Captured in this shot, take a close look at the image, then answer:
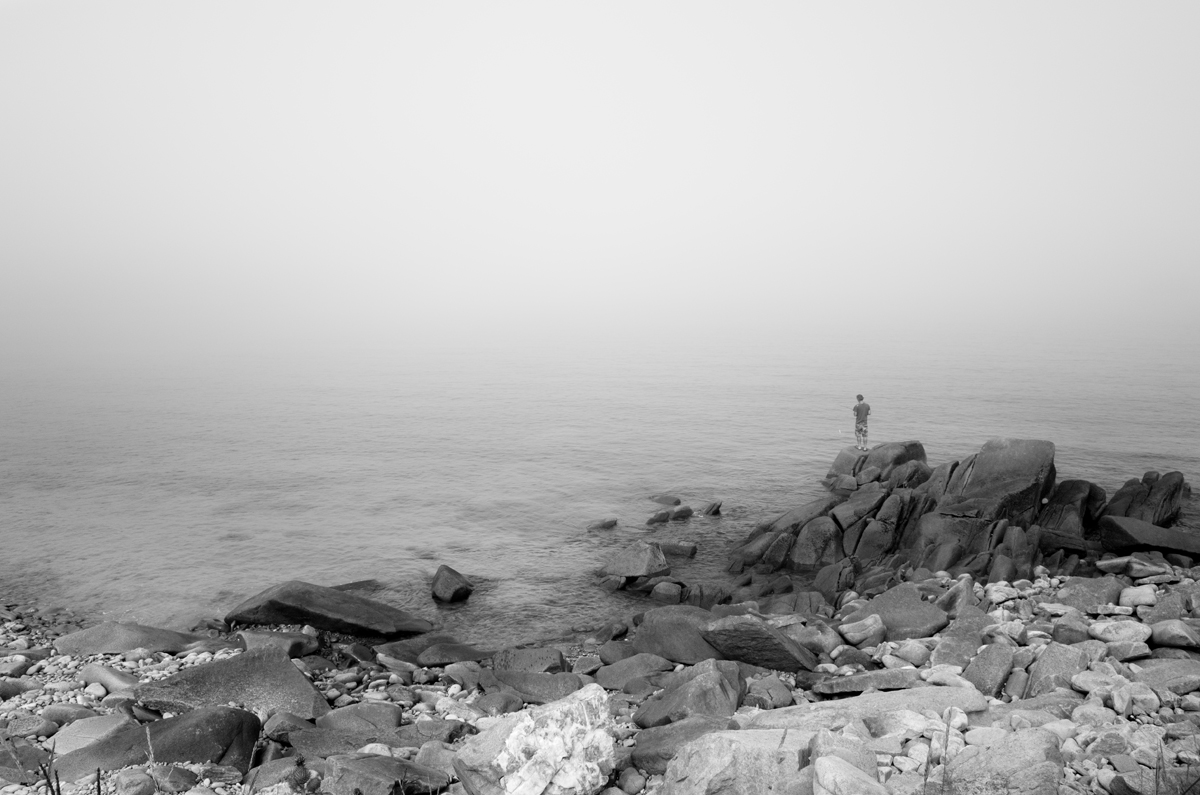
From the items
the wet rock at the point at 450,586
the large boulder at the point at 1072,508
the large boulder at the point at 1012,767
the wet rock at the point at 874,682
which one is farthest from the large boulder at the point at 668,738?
the large boulder at the point at 1072,508

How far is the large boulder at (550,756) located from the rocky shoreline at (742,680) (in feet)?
0.12

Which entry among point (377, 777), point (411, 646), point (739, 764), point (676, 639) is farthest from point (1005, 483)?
point (377, 777)

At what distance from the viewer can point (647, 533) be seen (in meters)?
32.6

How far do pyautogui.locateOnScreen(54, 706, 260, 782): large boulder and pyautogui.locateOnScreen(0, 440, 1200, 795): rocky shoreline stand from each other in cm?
4

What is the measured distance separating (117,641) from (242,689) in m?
7.03

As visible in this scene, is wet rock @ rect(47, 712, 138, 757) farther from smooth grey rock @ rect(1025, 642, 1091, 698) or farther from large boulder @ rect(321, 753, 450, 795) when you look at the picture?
smooth grey rock @ rect(1025, 642, 1091, 698)

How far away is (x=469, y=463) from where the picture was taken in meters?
48.3

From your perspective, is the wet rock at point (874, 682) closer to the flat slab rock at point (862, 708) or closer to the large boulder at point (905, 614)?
the flat slab rock at point (862, 708)

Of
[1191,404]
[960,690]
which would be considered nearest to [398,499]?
[960,690]

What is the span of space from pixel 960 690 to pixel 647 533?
68.5 ft

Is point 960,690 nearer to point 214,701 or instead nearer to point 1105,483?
point 214,701

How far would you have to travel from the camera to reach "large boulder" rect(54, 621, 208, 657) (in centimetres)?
1891

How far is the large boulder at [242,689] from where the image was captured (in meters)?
14.3

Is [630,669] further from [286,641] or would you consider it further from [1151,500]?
[1151,500]
